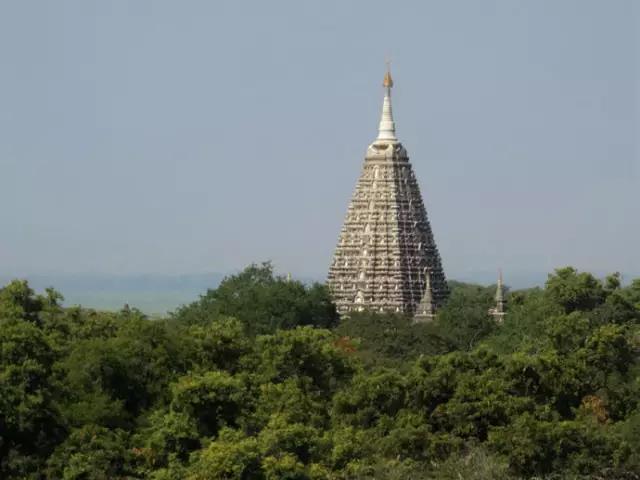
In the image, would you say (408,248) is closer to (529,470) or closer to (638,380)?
(638,380)

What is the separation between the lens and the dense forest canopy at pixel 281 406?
5050 cm

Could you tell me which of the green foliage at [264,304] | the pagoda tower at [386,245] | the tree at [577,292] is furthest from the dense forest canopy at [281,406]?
Result: the pagoda tower at [386,245]

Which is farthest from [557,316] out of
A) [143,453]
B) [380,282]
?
[380,282]

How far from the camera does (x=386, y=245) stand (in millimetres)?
104562

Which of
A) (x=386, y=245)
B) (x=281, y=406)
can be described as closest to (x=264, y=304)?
(x=386, y=245)

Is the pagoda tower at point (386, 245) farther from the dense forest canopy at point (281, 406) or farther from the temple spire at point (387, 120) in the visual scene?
the dense forest canopy at point (281, 406)

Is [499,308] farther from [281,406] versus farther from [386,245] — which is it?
[281,406]

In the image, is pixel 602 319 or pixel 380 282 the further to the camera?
pixel 380 282

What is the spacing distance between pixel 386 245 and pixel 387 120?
606cm

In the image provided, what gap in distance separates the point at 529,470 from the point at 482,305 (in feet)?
129

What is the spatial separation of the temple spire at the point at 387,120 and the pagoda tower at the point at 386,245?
0.07 meters

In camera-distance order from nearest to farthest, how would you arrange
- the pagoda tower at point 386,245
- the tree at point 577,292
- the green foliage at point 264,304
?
1. the tree at point 577,292
2. the green foliage at point 264,304
3. the pagoda tower at point 386,245

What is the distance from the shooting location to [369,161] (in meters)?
106

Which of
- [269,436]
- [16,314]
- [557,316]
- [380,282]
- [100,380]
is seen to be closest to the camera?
[269,436]
